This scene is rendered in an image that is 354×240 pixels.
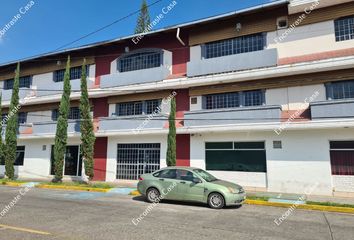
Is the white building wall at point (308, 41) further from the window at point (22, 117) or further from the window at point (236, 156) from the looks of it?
the window at point (22, 117)

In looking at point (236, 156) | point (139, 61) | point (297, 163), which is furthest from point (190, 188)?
point (139, 61)

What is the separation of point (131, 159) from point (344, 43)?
45.5ft

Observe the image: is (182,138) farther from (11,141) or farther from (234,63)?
(11,141)

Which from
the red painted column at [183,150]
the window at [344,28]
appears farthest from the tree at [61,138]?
the window at [344,28]

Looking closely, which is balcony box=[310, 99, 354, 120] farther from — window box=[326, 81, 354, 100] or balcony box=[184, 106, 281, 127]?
balcony box=[184, 106, 281, 127]

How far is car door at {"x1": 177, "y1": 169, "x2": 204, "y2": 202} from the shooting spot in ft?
34.2

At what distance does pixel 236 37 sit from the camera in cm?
1673

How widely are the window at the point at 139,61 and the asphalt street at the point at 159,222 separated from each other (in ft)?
36.1

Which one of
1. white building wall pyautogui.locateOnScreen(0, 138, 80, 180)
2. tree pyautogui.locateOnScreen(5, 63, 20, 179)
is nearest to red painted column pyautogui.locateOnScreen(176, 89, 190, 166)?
white building wall pyautogui.locateOnScreen(0, 138, 80, 180)

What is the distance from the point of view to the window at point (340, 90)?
13.8 metres

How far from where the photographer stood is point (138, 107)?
62.8ft

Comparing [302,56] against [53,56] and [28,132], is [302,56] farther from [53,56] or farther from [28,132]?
[28,132]

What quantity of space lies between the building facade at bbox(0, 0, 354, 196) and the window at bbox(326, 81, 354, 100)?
45 mm

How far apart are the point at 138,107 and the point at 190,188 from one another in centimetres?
974
